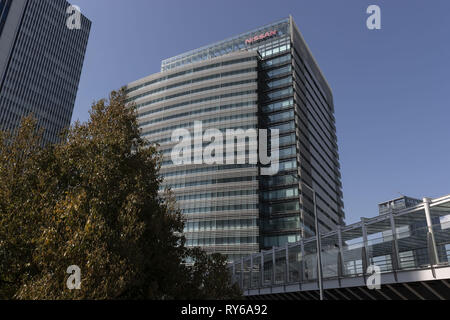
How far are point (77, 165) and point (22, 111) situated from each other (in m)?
121

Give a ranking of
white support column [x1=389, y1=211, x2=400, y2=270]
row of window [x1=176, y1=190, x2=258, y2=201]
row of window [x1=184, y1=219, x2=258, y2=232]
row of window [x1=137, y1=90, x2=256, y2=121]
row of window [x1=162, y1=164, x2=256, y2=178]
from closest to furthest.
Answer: white support column [x1=389, y1=211, x2=400, y2=270], row of window [x1=184, y1=219, x2=258, y2=232], row of window [x1=176, y1=190, x2=258, y2=201], row of window [x1=162, y1=164, x2=256, y2=178], row of window [x1=137, y1=90, x2=256, y2=121]

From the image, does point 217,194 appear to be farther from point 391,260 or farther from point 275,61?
point 391,260

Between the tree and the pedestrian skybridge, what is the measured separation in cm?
905

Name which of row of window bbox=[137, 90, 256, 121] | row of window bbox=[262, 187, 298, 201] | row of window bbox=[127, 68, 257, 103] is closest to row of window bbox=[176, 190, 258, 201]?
row of window bbox=[262, 187, 298, 201]

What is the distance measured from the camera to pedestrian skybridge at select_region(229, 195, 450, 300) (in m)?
19.7

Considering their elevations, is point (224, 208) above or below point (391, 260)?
above

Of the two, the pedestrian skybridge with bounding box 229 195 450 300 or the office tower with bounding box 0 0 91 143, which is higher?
the office tower with bounding box 0 0 91 143

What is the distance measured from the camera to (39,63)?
420 ft

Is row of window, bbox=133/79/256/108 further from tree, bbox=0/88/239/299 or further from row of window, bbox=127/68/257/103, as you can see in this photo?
tree, bbox=0/88/239/299
